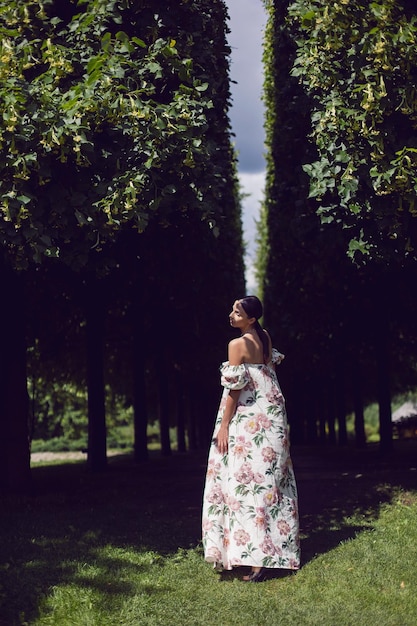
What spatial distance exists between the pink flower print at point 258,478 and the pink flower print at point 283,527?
424 mm

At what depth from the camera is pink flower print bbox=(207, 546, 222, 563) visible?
7.05m

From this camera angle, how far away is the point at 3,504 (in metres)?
11.1

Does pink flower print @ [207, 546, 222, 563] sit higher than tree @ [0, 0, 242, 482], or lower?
lower

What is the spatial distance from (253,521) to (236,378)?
4.43 ft

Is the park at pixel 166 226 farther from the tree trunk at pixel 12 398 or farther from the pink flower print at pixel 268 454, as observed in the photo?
the pink flower print at pixel 268 454

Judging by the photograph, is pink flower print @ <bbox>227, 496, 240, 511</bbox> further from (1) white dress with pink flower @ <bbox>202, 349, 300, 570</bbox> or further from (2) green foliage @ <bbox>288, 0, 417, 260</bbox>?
(2) green foliage @ <bbox>288, 0, 417, 260</bbox>

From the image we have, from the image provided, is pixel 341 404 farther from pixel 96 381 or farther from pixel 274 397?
pixel 274 397

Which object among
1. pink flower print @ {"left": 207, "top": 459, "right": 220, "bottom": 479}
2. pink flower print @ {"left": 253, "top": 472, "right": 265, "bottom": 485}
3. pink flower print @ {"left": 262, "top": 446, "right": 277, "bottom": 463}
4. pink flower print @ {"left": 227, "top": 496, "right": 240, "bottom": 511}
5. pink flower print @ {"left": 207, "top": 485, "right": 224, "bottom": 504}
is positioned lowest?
pink flower print @ {"left": 227, "top": 496, "right": 240, "bottom": 511}

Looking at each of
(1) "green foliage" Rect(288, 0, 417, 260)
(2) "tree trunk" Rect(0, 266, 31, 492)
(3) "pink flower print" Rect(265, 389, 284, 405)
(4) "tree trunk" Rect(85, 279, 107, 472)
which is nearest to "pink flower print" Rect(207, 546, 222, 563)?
(3) "pink flower print" Rect(265, 389, 284, 405)

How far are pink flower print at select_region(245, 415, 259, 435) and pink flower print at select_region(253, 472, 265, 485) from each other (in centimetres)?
40

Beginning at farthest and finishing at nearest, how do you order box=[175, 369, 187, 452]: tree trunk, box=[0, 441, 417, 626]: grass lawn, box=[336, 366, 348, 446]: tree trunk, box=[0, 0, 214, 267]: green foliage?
box=[175, 369, 187, 452]: tree trunk < box=[336, 366, 348, 446]: tree trunk < box=[0, 0, 214, 267]: green foliage < box=[0, 441, 417, 626]: grass lawn

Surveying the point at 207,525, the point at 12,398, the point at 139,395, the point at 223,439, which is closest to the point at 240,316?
the point at 223,439

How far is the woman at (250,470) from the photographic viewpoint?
6980mm

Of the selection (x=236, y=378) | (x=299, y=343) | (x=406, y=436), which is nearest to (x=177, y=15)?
(x=236, y=378)
